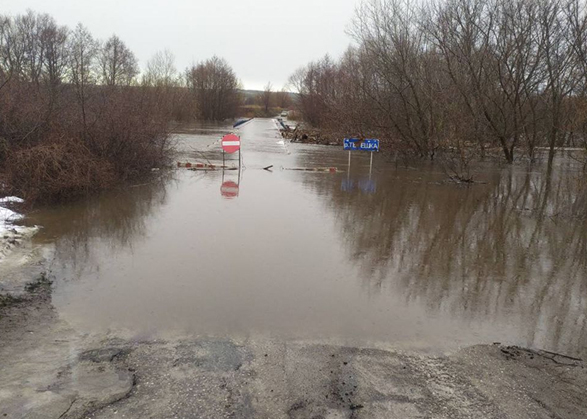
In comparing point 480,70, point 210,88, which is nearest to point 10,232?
point 480,70

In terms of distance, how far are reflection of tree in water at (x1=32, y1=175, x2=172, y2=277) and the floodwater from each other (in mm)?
41

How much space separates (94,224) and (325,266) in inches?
189

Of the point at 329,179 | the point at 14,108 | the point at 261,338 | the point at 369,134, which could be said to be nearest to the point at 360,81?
the point at 369,134

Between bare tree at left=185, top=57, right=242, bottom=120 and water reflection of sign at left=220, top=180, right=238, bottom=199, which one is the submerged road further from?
bare tree at left=185, top=57, right=242, bottom=120

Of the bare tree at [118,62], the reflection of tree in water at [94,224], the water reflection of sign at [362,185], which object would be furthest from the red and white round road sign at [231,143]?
the bare tree at [118,62]

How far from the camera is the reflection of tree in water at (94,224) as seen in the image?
7254mm

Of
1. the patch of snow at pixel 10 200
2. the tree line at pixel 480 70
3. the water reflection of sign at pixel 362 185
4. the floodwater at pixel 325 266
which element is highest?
the tree line at pixel 480 70

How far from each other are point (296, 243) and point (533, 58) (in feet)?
69.3

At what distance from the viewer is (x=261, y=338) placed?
471 centimetres

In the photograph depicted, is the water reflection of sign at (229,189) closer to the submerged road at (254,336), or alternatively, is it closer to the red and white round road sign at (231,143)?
the red and white round road sign at (231,143)

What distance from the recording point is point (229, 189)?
13.4m

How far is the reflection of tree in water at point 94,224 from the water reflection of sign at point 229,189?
1.59 metres

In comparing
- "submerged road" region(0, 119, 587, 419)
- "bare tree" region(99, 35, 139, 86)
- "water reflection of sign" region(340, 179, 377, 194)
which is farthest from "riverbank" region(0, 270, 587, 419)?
"bare tree" region(99, 35, 139, 86)

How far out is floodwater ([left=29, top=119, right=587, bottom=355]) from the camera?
5.08m
